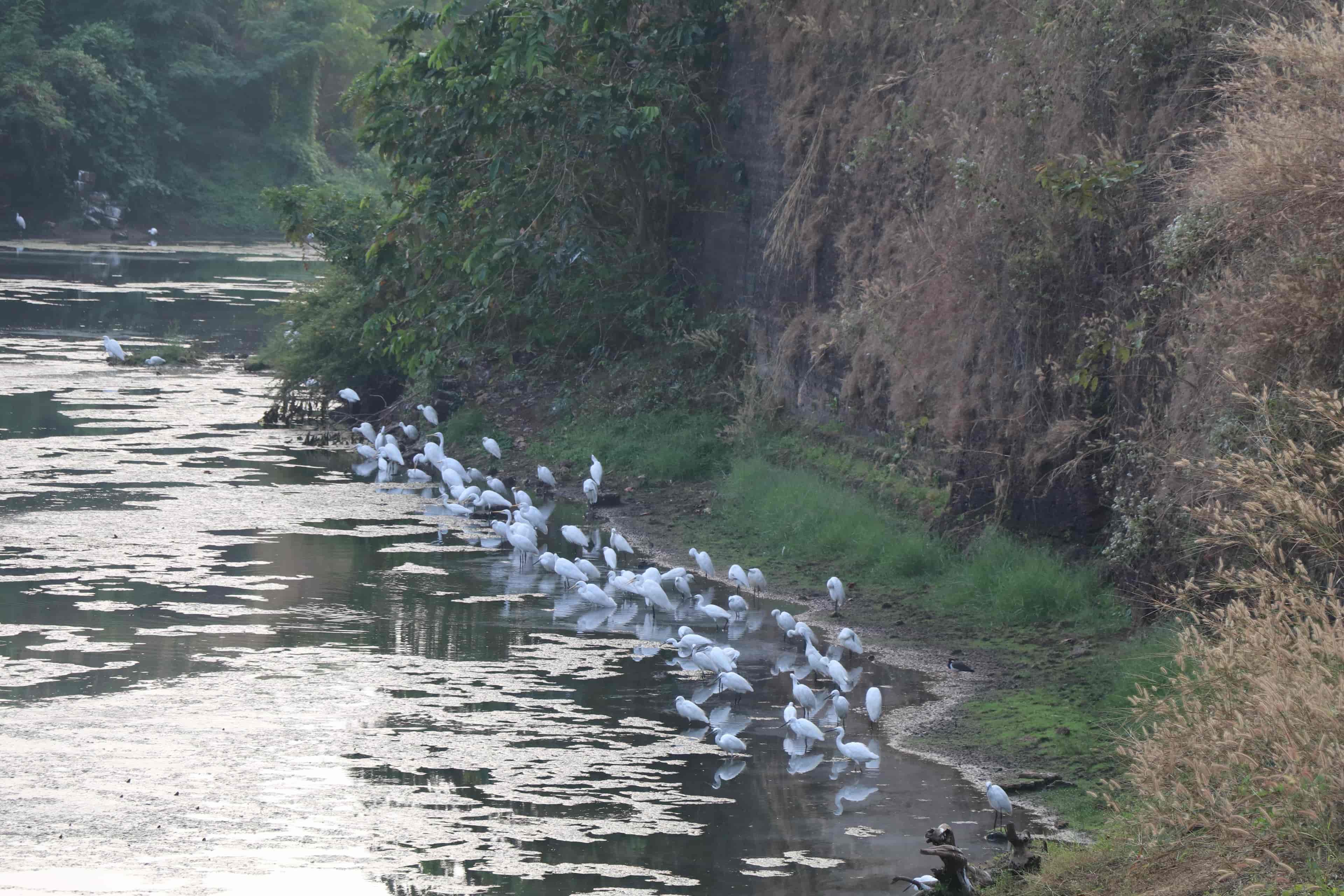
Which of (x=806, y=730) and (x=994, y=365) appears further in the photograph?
(x=994, y=365)

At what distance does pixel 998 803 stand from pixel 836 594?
3.53m

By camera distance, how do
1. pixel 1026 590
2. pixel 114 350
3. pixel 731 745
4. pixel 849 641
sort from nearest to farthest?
pixel 731 745, pixel 849 641, pixel 1026 590, pixel 114 350

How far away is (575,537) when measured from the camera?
12047 mm

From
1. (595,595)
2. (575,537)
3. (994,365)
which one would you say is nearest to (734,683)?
(595,595)

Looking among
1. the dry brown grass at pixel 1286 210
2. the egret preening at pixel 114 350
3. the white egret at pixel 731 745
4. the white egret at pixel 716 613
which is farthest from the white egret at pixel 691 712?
the egret preening at pixel 114 350

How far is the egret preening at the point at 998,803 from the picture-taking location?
21.6 ft

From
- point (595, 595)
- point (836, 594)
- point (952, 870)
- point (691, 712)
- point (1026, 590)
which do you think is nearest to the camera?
point (952, 870)

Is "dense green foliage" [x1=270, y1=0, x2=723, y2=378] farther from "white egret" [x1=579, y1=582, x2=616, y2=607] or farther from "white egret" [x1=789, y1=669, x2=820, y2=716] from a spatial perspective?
"white egret" [x1=789, y1=669, x2=820, y2=716]

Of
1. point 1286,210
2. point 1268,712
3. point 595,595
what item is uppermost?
point 1286,210

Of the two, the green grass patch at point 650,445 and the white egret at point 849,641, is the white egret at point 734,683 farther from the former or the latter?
the green grass patch at point 650,445

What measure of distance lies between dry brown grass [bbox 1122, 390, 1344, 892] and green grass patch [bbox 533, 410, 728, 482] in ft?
24.8

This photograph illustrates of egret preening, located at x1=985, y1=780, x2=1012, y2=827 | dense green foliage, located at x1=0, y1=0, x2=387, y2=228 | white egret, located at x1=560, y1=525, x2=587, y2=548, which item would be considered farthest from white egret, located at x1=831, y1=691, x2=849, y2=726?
dense green foliage, located at x1=0, y1=0, x2=387, y2=228

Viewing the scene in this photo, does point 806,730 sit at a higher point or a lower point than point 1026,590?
lower

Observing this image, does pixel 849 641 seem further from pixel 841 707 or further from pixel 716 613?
pixel 716 613
